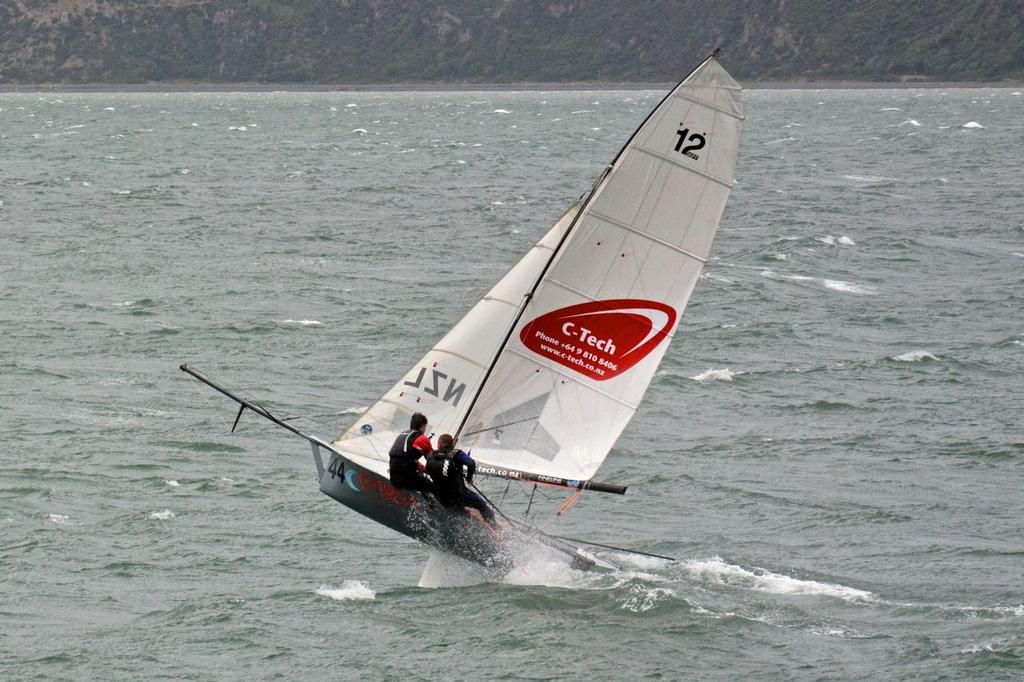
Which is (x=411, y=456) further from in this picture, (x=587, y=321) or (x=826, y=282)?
(x=826, y=282)

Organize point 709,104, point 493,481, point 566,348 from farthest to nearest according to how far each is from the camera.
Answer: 1. point 493,481
2. point 566,348
3. point 709,104

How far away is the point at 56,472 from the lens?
1125 inches

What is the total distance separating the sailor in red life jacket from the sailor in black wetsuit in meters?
0.13

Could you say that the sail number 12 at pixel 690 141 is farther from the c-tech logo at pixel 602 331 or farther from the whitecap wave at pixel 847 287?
the whitecap wave at pixel 847 287

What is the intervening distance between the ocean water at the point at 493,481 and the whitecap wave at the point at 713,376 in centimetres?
10

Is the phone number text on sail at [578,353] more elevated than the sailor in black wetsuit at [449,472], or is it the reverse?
the phone number text on sail at [578,353]

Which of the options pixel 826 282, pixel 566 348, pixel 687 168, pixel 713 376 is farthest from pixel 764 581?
pixel 826 282

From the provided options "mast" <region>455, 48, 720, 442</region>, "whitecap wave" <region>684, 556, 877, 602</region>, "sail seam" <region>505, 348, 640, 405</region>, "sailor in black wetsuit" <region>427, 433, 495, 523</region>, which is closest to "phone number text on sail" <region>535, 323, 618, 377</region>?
"sail seam" <region>505, 348, 640, 405</region>

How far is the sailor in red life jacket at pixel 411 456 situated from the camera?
20.2 metres

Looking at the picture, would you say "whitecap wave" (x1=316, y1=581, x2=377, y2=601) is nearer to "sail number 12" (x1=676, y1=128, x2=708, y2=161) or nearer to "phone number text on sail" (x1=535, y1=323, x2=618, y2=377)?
"phone number text on sail" (x1=535, y1=323, x2=618, y2=377)

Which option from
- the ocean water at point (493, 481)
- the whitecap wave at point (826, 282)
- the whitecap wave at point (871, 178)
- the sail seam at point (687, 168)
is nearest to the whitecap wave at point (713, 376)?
the ocean water at point (493, 481)

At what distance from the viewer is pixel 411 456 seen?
796 inches

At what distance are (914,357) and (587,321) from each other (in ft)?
63.0

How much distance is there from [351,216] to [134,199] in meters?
10.8
